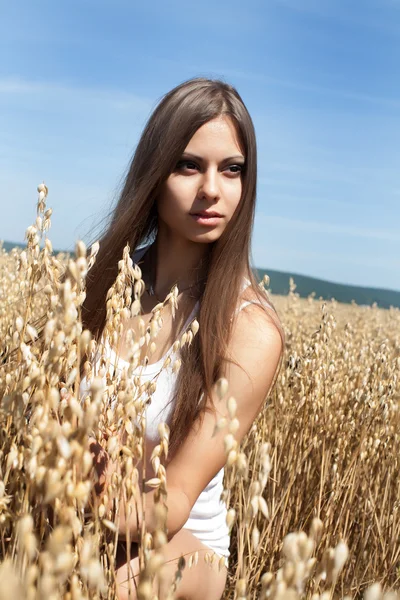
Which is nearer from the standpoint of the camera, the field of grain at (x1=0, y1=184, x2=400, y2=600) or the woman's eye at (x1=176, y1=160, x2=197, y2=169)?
the field of grain at (x1=0, y1=184, x2=400, y2=600)

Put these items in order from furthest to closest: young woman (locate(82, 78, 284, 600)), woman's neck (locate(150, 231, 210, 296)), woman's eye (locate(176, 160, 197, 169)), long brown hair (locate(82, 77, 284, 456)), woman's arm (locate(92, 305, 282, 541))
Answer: woman's neck (locate(150, 231, 210, 296)) < woman's eye (locate(176, 160, 197, 169)) < long brown hair (locate(82, 77, 284, 456)) < young woman (locate(82, 78, 284, 600)) < woman's arm (locate(92, 305, 282, 541))

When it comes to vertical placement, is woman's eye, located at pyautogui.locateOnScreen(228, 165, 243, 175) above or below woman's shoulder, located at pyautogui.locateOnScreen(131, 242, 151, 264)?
above

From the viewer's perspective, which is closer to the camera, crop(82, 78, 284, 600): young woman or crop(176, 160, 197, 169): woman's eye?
crop(82, 78, 284, 600): young woman

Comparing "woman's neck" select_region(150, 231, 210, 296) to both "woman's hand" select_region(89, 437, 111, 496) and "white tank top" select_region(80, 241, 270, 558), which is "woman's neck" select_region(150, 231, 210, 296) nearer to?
"white tank top" select_region(80, 241, 270, 558)

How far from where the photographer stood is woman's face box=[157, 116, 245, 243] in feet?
6.06

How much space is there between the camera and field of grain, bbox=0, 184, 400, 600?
0.73m

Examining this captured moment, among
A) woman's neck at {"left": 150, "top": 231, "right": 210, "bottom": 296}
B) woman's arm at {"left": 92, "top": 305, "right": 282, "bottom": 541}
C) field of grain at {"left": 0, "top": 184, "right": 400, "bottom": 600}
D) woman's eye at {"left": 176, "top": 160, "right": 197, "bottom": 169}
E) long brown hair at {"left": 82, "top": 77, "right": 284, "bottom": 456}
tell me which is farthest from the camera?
woman's neck at {"left": 150, "top": 231, "right": 210, "bottom": 296}

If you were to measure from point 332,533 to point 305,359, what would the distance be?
58cm

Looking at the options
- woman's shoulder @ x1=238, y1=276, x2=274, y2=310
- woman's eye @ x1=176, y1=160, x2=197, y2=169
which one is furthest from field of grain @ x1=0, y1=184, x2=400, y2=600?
woman's eye @ x1=176, y1=160, x2=197, y2=169

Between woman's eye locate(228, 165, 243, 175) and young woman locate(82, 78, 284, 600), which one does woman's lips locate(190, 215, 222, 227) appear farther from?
woman's eye locate(228, 165, 243, 175)

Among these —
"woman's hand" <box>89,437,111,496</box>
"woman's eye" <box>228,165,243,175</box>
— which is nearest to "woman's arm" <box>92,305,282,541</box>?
"woman's hand" <box>89,437,111,496</box>

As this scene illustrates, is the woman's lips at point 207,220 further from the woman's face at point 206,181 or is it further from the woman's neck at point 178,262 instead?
the woman's neck at point 178,262

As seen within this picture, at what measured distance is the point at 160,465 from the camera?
0.93 meters

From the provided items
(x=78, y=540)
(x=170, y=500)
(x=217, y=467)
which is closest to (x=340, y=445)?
(x=217, y=467)
